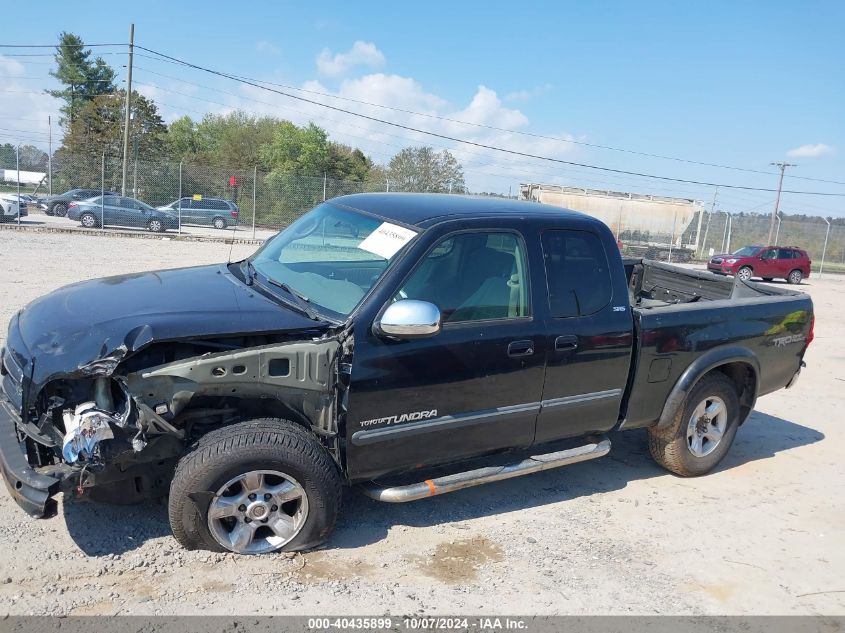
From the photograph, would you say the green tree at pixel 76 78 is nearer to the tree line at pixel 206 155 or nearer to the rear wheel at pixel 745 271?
the tree line at pixel 206 155

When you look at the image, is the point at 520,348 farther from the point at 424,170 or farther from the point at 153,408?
the point at 424,170

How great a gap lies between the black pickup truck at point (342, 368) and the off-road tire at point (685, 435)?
53 millimetres

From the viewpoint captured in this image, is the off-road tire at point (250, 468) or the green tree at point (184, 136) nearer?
the off-road tire at point (250, 468)

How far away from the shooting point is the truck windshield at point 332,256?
3799 millimetres

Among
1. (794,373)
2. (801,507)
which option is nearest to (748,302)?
(794,373)

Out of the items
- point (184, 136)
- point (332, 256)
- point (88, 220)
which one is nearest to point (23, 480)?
point (332, 256)

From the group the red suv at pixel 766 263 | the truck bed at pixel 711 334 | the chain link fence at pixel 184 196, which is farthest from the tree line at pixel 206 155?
the truck bed at pixel 711 334

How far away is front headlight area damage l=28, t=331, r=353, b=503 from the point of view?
3.12 meters

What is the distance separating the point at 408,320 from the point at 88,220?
80.0 ft

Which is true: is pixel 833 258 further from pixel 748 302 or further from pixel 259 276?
pixel 259 276

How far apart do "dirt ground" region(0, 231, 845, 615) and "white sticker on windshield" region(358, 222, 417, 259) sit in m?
1.65

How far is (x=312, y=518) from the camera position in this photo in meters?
3.50

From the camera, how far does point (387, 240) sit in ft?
13.0

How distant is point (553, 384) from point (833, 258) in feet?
152
